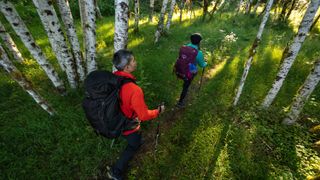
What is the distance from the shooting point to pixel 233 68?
8.66 m

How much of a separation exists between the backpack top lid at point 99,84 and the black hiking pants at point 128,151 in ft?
3.98

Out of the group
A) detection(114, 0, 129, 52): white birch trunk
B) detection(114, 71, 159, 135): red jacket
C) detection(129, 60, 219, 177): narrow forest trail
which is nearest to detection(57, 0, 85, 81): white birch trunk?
detection(114, 0, 129, 52): white birch trunk

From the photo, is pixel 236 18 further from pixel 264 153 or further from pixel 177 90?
pixel 264 153

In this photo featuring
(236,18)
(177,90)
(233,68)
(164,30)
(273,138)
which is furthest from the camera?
(236,18)

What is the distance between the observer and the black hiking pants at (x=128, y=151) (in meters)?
3.85

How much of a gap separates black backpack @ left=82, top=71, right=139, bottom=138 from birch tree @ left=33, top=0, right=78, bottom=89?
123 inches

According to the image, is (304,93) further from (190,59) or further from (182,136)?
(182,136)

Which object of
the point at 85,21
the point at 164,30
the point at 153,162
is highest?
the point at 85,21

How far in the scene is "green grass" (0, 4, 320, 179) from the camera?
4.35m

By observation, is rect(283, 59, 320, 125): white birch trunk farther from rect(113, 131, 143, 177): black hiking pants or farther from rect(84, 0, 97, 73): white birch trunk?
rect(84, 0, 97, 73): white birch trunk

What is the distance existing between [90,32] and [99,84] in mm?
3131

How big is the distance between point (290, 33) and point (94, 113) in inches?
574

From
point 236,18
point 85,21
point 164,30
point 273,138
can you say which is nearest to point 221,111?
point 273,138

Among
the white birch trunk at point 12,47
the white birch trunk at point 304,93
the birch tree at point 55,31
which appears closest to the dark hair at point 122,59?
the birch tree at point 55,31
